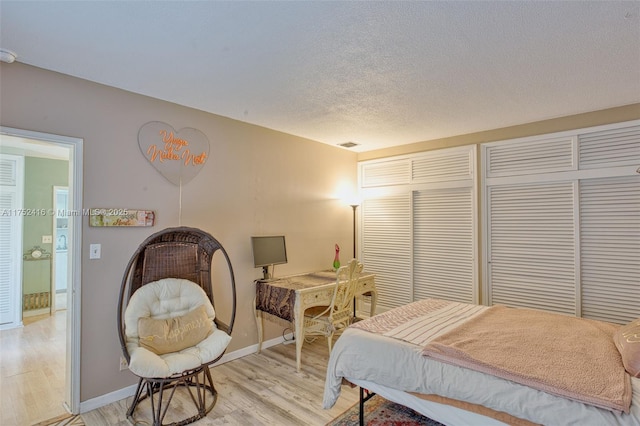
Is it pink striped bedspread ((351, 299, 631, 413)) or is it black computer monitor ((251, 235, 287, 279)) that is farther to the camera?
black computer monitor ((251, 235, 287, 279))

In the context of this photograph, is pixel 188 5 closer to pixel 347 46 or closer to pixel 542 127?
pixel 347 46

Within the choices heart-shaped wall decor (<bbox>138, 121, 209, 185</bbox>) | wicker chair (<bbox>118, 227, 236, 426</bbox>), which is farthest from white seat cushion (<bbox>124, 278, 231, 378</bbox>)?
heart-shaped wall decor (<bbox>138, 121, 209, 185</bbox>)

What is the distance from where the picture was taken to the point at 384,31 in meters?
1.92

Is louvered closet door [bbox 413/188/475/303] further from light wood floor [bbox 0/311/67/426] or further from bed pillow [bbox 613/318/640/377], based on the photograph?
light wood floor [bbox 0/311/67/426]

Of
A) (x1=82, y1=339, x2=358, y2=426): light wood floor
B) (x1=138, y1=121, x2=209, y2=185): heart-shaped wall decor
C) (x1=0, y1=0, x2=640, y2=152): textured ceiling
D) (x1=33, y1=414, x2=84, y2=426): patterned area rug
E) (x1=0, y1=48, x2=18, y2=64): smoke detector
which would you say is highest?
(x1=0, y1=0, x2=640, y2=152): textured ceiling

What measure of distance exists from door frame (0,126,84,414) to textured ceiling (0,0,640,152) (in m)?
0.62

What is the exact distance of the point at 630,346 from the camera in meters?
1.81

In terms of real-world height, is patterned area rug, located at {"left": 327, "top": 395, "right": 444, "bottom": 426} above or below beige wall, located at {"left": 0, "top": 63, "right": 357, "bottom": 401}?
below

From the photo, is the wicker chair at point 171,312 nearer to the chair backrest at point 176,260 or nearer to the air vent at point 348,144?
the chair backrest at point 176,260

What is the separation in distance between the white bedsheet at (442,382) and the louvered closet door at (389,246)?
2409mm

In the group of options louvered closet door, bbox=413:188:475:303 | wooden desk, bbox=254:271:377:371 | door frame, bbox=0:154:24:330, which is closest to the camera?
wooden desk, bbox=254:271:377:371

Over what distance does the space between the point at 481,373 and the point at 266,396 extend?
5.72ft

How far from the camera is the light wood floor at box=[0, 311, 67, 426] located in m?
2.49

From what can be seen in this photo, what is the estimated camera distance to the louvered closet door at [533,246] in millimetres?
3406
